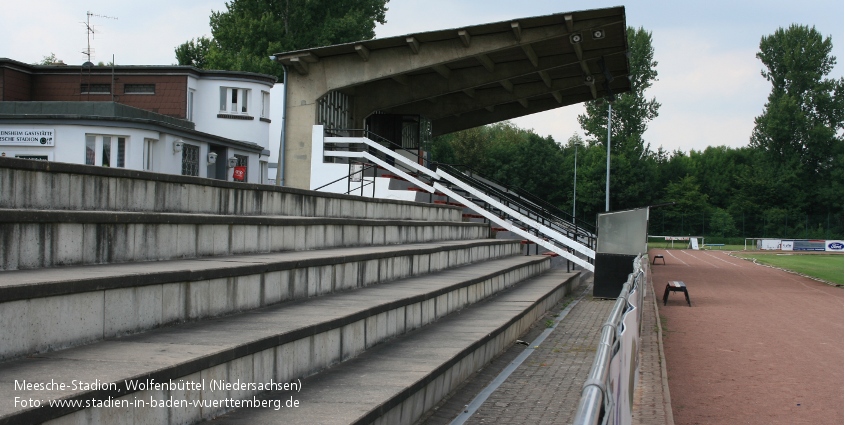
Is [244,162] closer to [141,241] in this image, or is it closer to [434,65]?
[434,65]

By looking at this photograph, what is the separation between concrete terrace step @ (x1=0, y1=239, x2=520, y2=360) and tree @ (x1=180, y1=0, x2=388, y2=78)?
48.7m

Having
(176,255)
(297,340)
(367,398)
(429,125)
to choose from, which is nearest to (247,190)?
(176,255)

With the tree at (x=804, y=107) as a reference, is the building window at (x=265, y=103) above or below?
below

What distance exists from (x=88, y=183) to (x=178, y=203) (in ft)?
4.80

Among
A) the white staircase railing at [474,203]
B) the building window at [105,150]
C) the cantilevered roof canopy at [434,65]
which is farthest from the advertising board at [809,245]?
the building window at [105,150]

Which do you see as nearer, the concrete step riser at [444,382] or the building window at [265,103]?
the concrete step riser at [444,382]

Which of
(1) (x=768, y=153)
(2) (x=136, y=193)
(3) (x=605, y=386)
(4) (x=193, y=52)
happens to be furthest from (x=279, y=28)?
(3) (x=605, y=386)

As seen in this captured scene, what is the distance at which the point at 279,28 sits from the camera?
5869 centimetres

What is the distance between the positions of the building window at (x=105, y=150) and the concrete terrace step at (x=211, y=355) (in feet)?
32.4

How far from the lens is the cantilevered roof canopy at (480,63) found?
75.0 feet

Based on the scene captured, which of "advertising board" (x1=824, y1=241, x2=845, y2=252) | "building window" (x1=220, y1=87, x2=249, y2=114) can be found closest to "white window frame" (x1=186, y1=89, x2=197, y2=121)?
"building window" (x1=220, y1=87, x2=249, y2=114)

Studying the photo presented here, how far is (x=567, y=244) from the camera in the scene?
23.2 metres

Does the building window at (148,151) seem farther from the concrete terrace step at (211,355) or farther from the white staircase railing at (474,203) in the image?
the concrete terrace step at (211,355)

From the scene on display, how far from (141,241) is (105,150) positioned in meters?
11.7
